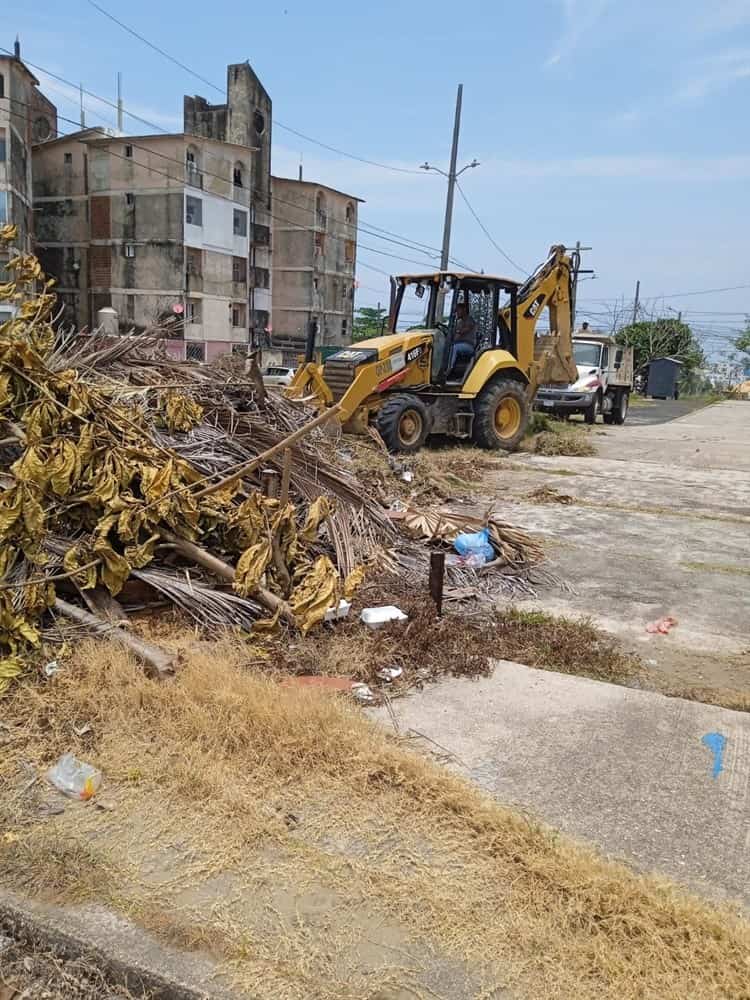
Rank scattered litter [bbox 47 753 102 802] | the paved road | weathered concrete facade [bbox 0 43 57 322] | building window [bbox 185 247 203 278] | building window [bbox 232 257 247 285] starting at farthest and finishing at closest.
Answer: building window [bbox 232 257 247 285] → building window [bbox 185 247 203 278] → weathered concrete facade [bbox 0 43 57 322] → the paved road → scattered litter [bbox 47 753 102 802]

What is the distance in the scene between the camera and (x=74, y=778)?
3.24 metres

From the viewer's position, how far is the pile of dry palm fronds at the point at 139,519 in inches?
174

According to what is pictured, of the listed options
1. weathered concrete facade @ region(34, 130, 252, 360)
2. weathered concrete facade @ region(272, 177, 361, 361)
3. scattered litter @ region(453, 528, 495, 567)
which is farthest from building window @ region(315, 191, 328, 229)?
scattered litter @ region(453, 528, 495, 567)

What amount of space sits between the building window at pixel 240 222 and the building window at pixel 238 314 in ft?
12.6

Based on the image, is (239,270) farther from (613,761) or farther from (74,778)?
(613,761)

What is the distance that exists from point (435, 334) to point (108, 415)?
856 centimetres

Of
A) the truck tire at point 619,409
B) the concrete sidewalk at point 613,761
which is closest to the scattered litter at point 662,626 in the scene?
the concrete sidewalk at point 613,761

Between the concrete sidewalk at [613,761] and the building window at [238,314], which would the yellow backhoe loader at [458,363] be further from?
the building window at [238,314]

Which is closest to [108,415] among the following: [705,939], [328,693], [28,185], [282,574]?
[282,574]

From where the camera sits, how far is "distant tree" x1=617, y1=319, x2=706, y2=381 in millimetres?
45062

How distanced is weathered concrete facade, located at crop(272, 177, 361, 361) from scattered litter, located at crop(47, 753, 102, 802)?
48.3 meters

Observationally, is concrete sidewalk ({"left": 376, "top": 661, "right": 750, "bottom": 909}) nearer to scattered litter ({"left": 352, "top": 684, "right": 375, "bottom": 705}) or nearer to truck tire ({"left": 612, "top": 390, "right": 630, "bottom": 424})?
scattered litter ({"left": 352, "top": 684, "right": 375, "bottom": 705})

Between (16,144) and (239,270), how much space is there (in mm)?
13396

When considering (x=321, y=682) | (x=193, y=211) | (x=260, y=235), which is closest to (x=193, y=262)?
(x=193, y=211)
